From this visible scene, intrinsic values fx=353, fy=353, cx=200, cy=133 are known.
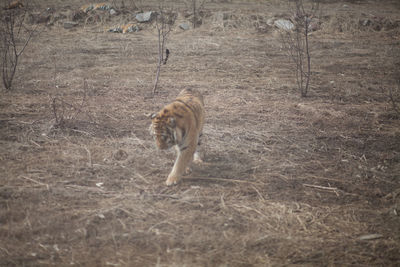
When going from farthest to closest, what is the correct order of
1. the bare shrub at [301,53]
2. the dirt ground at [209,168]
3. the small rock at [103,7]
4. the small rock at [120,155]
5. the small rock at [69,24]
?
the small rock at [103,7]
the small rock at [69,24]
the bare shrub at [301,53]
the small rock at [120,155]
the dirt ground at [209,168]

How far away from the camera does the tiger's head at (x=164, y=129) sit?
4.13 metres

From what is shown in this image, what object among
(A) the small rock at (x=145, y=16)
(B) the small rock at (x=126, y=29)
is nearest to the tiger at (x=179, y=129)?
(B) the small rock at (x=126, y=29)

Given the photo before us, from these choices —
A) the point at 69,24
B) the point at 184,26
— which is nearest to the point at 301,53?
the point at 184,26

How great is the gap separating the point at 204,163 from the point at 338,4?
14723 millimetres

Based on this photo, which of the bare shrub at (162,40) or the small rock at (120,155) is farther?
the bare shrub at (162,40)

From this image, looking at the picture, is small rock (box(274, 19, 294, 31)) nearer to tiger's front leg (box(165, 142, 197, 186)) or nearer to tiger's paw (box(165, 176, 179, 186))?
tiger's front leg (box(165, 142, 197, 186))

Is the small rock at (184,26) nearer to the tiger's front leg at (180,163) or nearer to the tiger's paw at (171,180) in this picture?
the tiger's front leg at (180,163)

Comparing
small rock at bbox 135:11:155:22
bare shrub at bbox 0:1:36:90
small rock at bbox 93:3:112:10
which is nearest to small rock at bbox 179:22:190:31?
small rock at bbox 135:11:155:22

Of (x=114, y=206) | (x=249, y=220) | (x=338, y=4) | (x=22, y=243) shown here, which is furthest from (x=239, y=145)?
(x=338, y=4)

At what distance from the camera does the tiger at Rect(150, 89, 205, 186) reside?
4.16 meters

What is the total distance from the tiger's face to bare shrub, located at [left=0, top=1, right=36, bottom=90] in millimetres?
4552

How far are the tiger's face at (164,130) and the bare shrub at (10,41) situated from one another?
455 centimetres

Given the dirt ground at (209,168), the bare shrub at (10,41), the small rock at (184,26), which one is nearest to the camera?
the dirt ground at (209,168)

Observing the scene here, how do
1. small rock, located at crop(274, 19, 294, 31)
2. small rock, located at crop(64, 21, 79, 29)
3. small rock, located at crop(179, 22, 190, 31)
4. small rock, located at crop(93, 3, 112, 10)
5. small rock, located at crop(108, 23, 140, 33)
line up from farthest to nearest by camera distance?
small rock, located at crop(93, 3, 112, 10)
small rock, located at crop(64, 21, 79, 29)
small rock, located at crop(179, 22, 190, 31)
small rock, located at crop(108, 23, 140, 33)
small rock, located at crop(274, 19, 294, 31)
